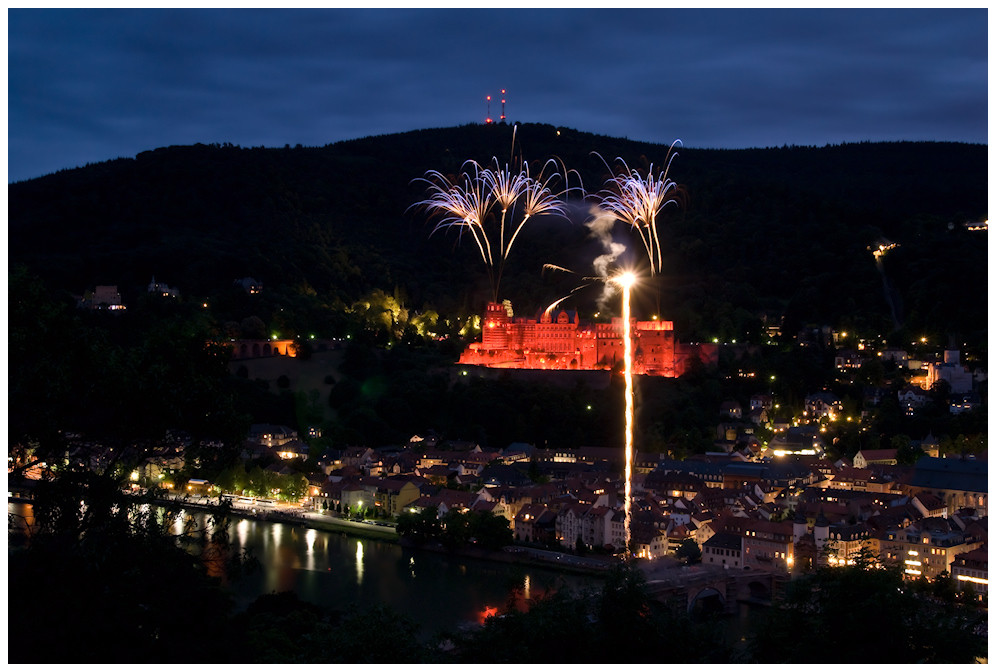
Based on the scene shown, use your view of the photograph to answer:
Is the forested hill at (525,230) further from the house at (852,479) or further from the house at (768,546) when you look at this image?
the house at (768,546)

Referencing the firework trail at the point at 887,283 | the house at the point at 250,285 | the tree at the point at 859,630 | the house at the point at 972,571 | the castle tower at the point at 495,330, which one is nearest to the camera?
the tree at the point at 859,630

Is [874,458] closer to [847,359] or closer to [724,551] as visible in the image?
[847,359]

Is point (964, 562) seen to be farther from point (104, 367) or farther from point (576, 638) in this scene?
point (104, 367)

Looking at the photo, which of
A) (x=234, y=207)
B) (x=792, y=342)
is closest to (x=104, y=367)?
(x=792, y=342)

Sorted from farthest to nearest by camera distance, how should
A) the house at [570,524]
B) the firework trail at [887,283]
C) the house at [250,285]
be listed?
the house at [250,285]
the firework trail at [887,283]
the house at [570,524]

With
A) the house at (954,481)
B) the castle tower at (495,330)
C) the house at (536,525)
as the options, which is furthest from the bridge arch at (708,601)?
the castle tower at (495,330)

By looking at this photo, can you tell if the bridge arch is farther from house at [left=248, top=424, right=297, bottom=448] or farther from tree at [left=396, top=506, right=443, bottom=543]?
house at [left=248, top=424, right=297, bottom=448]
